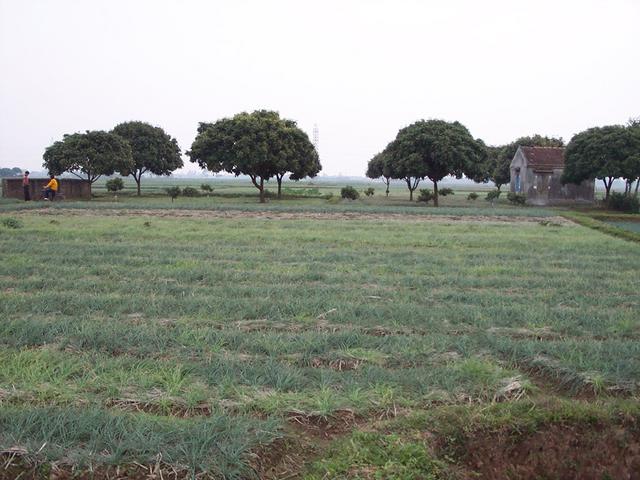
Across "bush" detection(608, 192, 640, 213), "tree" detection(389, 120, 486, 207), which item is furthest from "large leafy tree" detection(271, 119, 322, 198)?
"bush" detection(608, 192, 640, 213)

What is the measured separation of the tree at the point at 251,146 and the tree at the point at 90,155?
6405 millimetres

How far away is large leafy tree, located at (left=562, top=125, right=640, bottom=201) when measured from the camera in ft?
113

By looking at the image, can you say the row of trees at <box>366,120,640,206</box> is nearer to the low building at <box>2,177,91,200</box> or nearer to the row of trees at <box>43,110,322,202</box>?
the row of trees at <box>43,110,322,202</box>

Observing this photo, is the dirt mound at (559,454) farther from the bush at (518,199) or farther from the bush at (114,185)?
the bush at (114,185)

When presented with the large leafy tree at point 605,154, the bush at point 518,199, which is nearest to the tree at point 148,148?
the bush at point 518,199

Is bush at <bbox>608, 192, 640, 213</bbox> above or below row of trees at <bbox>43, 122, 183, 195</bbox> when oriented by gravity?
below

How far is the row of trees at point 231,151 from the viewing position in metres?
39.1

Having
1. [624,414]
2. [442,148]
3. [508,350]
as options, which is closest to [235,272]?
[508,350]

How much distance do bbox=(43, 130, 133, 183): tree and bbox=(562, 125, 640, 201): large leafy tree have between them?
Answer: 34.4 m

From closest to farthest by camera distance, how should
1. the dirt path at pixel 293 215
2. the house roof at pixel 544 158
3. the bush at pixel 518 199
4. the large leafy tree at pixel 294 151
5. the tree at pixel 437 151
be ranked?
the dirt path at pixel 293 215, the tree at pixel 437 151, the large leafy tree at pixel 294 151, the bush at pixel 518 199, the house roof at pixel 544 158

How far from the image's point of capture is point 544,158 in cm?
4425

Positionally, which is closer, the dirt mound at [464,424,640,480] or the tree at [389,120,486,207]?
the dirt mound at [464,424,640,480]

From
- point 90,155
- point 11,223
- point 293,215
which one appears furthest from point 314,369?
point 90,155

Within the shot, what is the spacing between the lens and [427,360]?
235 inches
